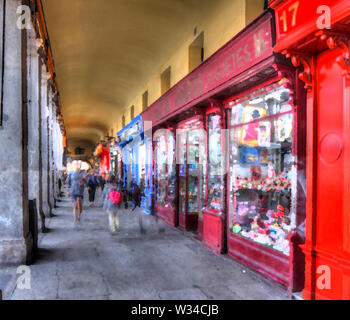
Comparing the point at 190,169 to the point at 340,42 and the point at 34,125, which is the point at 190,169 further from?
the point at 340,42

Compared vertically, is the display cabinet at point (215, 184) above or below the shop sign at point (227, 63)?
below

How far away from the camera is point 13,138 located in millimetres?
5766

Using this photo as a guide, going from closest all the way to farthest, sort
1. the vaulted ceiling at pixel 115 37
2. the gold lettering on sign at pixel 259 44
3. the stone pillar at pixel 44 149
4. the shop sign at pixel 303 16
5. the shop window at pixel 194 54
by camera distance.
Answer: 1. the shop sign at pixel 303 16
2. the gold lettering on sign at pixel 259 44
3. the vaulted ceiling at pixel 115 37
4. the shop window at pixel 194 54
5. the stone pillar at pixel 44 149

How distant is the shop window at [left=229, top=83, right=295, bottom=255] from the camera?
4.99m

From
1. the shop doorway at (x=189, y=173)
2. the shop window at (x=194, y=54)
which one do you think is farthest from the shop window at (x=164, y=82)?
the shop doorway at (x=189, y=173)

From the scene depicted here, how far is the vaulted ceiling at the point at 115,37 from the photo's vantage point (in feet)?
26.4

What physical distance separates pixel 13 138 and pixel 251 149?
14.7 feet

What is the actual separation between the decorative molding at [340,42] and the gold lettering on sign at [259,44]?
1120 millimetres

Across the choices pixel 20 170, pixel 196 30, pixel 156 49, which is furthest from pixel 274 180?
pixel 156 49

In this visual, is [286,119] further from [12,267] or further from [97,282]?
[12,267]

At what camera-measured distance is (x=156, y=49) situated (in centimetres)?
1051

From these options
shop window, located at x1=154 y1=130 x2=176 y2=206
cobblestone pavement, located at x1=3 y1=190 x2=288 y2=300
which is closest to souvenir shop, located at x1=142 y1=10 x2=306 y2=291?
cobblestone pavement, located at x1=3 y1=190 x2=288 y2=300

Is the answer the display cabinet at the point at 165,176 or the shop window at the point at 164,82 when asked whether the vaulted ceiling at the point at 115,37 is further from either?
the display cabinet at the point at 165,176

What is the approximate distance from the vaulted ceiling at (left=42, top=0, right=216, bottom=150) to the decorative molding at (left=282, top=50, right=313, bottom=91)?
399 centimetres
